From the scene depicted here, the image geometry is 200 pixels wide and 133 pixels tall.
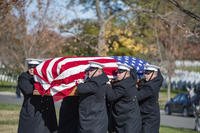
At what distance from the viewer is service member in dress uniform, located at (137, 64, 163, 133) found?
12977 mm

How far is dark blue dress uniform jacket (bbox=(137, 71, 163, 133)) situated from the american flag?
981mm

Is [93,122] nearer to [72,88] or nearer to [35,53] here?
[72,88]

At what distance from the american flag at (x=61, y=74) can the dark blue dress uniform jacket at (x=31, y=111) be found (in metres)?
0.17

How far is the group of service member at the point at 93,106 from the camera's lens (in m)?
11.3

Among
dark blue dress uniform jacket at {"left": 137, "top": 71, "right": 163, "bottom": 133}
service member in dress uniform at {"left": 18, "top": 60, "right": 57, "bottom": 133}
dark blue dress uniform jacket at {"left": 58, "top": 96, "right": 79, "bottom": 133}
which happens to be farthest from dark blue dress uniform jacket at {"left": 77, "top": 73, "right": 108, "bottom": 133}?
dark blue dress uniform jacket at {"left": 137, "top": 71, "right": 163, "bottom": 133}

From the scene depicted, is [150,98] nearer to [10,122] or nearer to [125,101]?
[125,101]

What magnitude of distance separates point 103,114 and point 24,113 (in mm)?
1613

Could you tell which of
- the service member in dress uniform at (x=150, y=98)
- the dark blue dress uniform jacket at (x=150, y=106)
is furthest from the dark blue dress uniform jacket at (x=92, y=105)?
the dark blue dress uniform jacket at (x=150, y=106)

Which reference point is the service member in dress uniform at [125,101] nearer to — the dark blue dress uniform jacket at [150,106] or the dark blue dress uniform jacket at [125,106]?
the dark blue dress uniform jacket at [125,106]

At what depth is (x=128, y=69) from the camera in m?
12.0

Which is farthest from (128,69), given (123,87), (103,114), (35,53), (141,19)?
(35,53)

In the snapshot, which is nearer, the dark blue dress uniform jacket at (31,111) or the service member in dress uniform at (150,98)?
the dark blue dress uniform jacket at (31,111)

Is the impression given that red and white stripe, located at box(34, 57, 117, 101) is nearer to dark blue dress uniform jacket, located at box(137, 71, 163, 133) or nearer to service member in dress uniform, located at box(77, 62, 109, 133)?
service member in dress uniform, located at box(77, 62, 109, 133)

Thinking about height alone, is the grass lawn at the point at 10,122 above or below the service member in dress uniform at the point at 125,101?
below
